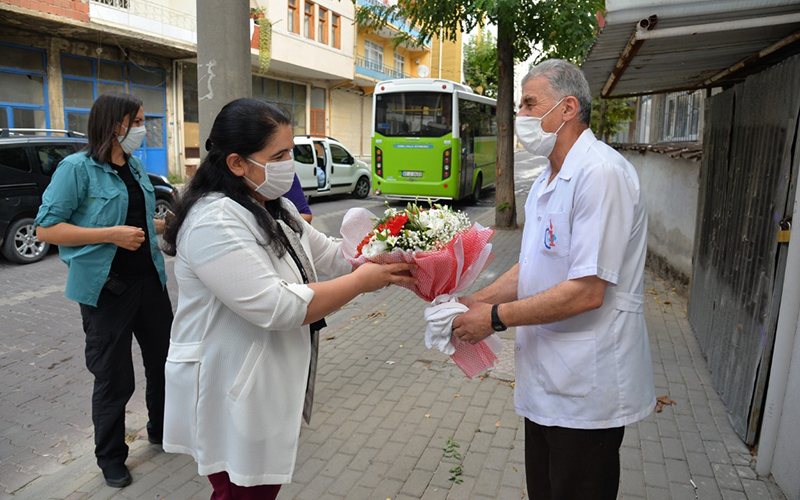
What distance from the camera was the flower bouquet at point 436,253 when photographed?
2.17m

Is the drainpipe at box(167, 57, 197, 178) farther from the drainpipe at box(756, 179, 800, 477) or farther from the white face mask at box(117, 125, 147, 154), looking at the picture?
the drainpipe at box(756, 179, 800, 477)

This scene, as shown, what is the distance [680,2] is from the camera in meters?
2.81

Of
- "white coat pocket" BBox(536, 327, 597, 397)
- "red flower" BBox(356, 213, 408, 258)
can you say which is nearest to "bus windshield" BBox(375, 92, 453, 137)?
"red flower" BBox(356, 213, 408, 258)

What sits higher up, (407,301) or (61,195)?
(61,195)

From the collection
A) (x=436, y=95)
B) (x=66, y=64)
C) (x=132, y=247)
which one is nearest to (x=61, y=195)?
(x=132, y=247)

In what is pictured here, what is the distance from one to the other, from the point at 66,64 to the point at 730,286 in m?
19.1

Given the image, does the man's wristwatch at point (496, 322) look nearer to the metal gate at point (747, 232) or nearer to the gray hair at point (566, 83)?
the gray hair at point (566, 83)

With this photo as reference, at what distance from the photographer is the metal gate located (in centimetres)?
338

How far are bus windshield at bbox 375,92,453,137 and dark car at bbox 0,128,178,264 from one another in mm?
9102

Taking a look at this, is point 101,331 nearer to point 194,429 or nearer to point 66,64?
point 194,429

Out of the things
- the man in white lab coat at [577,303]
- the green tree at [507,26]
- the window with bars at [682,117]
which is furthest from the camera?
the window with bars at [682,117]

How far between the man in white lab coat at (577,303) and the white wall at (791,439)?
1431mm

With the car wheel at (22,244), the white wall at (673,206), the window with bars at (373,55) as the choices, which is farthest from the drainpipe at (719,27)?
the window with bars at (373,55)

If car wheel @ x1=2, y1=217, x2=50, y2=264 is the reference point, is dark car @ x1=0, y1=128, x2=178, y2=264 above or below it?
above
